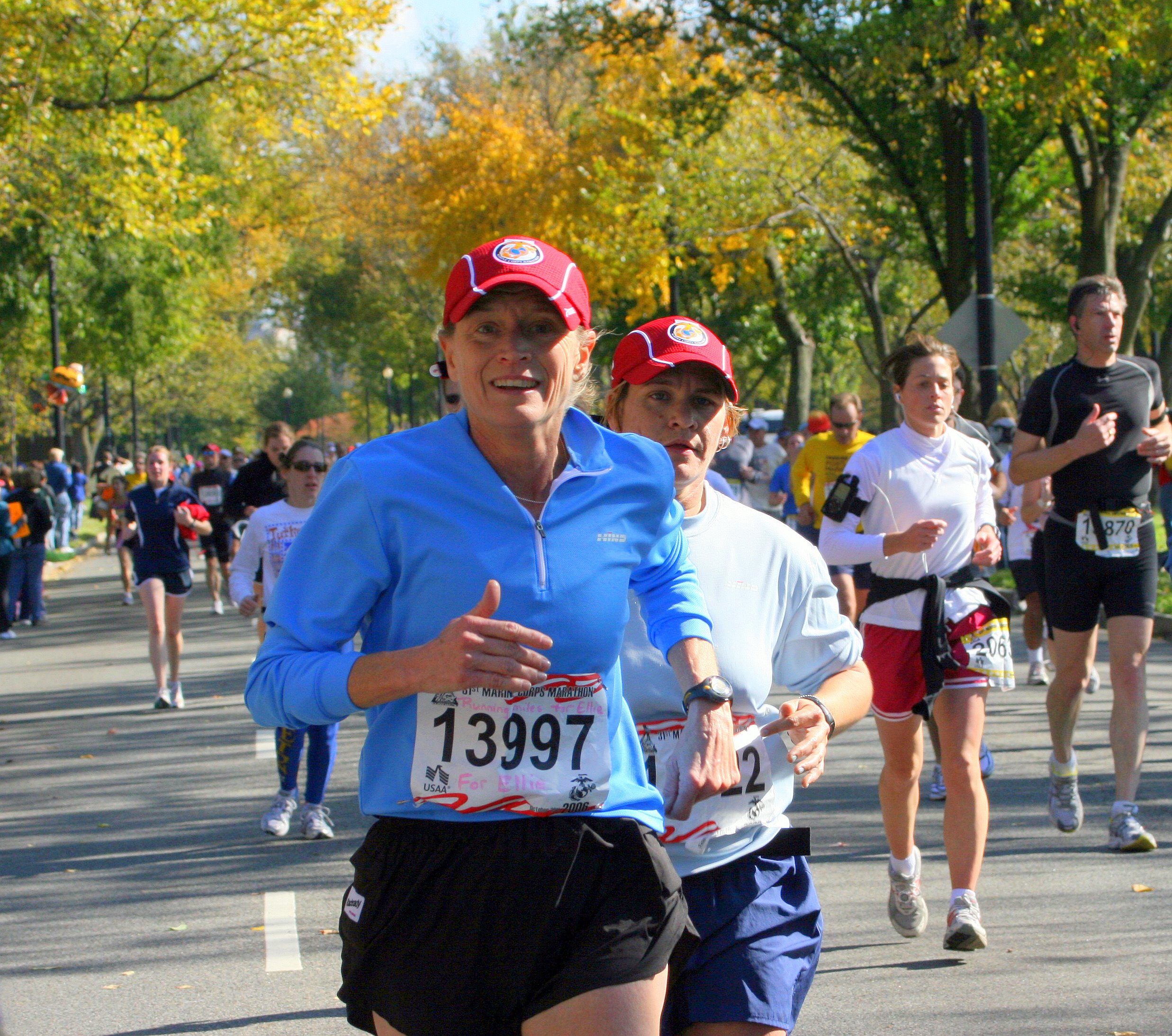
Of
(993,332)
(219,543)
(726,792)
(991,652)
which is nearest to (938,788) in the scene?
(991,652)

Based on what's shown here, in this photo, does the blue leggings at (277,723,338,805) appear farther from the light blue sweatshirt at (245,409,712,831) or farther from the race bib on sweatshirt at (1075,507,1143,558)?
the light blue sweatshirt at (245,409,712,831)

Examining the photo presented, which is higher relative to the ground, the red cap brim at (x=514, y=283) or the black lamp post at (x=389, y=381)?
the black lamp post at (x=389, y=381)

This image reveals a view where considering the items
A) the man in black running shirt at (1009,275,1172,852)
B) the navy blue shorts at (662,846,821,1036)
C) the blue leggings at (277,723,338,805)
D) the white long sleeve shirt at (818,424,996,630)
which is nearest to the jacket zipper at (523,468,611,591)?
the navy blue shorts at (662,846,821,1036)

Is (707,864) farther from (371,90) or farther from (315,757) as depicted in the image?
(371,90)

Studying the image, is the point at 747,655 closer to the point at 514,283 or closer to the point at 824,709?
the point at 824,709

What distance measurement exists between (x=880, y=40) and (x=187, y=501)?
9.51m

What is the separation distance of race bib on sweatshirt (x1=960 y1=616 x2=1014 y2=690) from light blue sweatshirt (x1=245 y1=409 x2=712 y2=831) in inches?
121

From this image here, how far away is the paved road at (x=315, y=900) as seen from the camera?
4789 mm

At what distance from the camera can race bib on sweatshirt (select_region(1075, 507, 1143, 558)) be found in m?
6.49

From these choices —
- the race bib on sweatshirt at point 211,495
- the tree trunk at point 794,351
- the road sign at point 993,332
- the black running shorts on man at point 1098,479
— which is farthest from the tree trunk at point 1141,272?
the black running shorts on man at point 1098,479

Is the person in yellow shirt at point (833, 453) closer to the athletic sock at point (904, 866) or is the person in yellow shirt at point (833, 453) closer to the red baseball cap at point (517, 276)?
the athletic sock at point (904, 866)

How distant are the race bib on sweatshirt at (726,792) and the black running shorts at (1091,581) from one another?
12.9 ft

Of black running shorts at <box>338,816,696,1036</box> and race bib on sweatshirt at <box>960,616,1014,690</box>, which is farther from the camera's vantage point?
race bib on sweatshirt at <box>960,616,1014,690</box>

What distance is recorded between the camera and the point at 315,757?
293 inches
